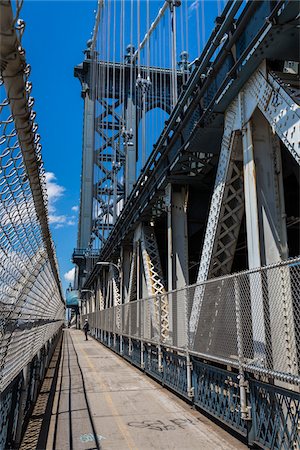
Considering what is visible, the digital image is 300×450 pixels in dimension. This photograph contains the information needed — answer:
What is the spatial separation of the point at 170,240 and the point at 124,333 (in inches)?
266

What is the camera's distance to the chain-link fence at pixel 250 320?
460 centimetres

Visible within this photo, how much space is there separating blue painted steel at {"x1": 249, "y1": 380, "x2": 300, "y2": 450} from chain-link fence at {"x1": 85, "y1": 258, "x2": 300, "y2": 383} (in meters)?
0.24

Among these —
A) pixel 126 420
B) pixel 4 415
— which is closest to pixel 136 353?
pixel 126 420

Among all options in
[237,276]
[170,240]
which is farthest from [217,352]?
[170,240]

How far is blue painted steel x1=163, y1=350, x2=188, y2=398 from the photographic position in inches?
334

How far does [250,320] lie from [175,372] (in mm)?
3905

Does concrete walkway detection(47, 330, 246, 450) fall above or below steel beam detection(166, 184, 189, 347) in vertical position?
below

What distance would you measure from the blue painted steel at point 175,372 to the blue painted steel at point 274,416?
10.4ft

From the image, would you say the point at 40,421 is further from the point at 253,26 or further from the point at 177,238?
the point at 253,26

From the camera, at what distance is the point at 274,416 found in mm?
4723

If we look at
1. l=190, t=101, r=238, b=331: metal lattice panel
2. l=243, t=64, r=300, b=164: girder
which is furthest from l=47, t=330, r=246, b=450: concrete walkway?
l=243, t=64, r=300, b=164: girder

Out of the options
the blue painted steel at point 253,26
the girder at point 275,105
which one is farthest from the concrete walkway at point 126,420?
the blue painted steel at point 253,26

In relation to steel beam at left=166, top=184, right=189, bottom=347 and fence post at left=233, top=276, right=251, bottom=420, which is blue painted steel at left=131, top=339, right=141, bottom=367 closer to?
steel beam at left=166, top=184, right=189, bottom=347

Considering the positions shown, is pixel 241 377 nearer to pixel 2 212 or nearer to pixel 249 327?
pixel 249 327
